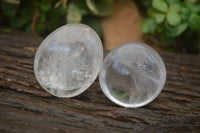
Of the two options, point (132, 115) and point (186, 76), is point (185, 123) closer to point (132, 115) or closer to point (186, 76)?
point (132, 115)

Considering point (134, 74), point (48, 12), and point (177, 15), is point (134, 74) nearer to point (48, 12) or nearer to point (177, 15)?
point (177, 15)

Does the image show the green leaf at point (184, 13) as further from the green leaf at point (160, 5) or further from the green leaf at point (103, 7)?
the green leaf at point (103, 7)

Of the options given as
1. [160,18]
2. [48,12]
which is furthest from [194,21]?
[48,12]

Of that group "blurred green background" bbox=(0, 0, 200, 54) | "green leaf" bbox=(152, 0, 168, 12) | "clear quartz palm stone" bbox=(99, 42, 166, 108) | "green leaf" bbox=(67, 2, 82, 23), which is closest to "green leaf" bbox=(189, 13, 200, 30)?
"blurred green background" bbox=(0, 0, 200, 54)

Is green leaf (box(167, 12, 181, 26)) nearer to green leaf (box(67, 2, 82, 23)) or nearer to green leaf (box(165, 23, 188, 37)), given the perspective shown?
green leaf (box(165, 23, 188, 37))

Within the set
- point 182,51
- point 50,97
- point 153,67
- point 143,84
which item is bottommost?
point 182,51

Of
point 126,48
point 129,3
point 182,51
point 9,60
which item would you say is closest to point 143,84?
point 126,48
